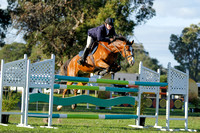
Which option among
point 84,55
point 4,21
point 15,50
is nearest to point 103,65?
point 84,55

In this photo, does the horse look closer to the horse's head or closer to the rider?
the horse's head

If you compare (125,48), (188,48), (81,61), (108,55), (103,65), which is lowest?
(103,65)

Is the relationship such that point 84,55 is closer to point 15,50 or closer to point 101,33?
point 101,33

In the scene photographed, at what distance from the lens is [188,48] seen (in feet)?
179

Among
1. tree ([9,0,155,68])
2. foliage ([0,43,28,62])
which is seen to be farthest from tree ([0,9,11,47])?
foliage ([0,43,28,62])

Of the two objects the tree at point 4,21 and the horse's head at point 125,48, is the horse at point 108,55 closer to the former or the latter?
the horse's head at point 125,48

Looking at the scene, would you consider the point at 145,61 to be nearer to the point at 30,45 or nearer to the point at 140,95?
the point at 30,45

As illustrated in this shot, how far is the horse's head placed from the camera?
6.69 m

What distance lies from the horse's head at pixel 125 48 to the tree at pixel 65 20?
37.4 ft

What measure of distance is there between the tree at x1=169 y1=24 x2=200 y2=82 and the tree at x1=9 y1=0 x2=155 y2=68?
1328 inches

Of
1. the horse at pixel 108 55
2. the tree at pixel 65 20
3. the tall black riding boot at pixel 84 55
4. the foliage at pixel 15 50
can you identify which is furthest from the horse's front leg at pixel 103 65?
the foliage at pixel 15 50

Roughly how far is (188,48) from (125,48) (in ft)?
165

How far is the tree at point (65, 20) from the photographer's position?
62.4ft

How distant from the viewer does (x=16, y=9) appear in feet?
65.9
